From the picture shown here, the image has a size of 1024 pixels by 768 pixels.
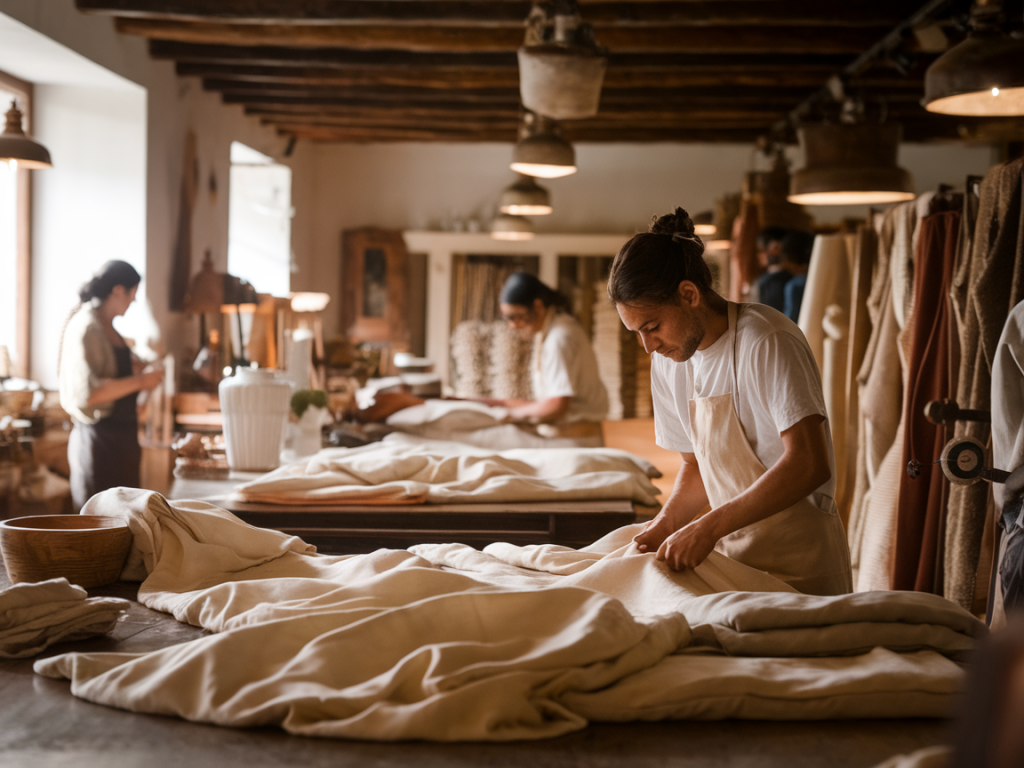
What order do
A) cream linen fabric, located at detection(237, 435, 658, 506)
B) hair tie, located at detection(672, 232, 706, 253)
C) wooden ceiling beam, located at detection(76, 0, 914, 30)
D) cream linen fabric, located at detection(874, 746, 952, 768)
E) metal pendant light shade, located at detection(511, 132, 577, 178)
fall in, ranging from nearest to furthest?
cream linen fabric, located at detection(874, 746, 952, 768) < hair tie, located at detection(672, 232, 706, 253) < cream linen fabric, located at detection(237, 435, 658, 506) < metal pendant light shade, located at detection(511, 132, 577, 178) < wooden ceiling beam, located at detection(76, 0, 914, 30)

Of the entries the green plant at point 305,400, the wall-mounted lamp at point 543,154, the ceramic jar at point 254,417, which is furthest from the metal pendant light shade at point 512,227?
the ceramic jar at point 254,417

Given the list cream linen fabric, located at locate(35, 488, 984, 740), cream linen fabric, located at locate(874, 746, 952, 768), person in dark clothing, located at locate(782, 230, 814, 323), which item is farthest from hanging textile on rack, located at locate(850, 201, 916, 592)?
cream linen fabric, located at locate(874, 746, 952, 768)

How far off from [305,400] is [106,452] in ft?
3.44

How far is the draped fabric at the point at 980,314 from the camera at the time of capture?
269 cm

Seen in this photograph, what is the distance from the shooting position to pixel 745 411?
2.22 m

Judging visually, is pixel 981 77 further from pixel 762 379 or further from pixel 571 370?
pixel 571 370

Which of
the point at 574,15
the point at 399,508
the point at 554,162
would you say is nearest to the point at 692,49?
the point at 554,162

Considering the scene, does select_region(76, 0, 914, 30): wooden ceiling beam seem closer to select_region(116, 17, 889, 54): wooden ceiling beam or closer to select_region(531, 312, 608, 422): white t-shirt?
select_region(116, 17, 889, 54): wooden ceiling beam

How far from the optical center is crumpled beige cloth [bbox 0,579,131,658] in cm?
157

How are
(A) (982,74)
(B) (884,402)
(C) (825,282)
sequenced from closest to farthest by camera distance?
1. (A) (982,74)
2. (B) (884,402)
3. (C) (825,282)

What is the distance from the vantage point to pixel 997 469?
229 centimetres

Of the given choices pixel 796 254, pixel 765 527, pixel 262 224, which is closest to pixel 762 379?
pixel 765 527

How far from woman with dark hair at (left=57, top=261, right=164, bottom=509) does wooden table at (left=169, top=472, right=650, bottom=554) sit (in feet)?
5.26

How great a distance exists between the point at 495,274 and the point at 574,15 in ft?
21.5
